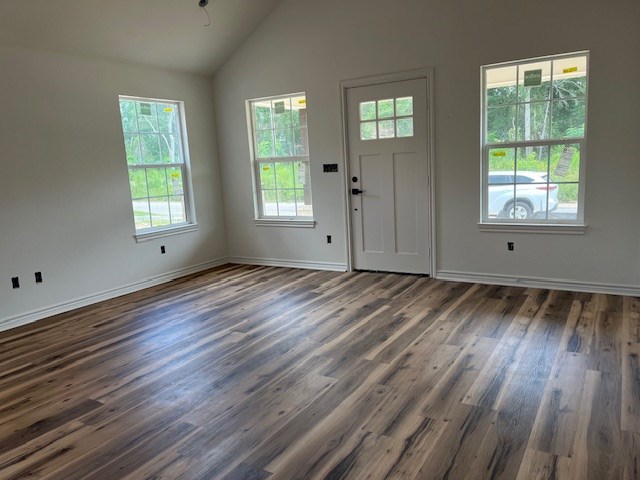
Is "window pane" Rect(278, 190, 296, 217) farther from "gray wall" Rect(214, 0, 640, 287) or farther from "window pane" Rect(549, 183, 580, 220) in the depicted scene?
"window pane" Rect(549, 183, 580, 220)

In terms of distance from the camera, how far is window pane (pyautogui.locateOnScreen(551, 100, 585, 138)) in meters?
4.32

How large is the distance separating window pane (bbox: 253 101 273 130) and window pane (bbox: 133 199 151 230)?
5.68 feet

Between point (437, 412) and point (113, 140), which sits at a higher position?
point (113, 140)

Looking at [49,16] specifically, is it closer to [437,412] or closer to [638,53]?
[437,412]

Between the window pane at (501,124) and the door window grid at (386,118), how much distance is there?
81cm

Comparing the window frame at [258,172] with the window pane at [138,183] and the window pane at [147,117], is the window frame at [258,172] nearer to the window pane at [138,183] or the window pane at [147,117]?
the window pane at [147,117]

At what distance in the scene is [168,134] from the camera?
588 cm

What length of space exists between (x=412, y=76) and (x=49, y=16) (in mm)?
3437

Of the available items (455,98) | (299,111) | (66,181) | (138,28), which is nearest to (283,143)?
(299,111)

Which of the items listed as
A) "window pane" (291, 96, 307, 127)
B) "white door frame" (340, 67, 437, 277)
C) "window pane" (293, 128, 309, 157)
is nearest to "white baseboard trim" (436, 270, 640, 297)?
"white door frame" (340, 67, 437, 277)

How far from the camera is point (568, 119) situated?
172 inches

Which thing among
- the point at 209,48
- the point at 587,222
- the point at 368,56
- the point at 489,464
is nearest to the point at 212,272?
the point at 209,48

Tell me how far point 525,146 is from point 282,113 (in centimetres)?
289

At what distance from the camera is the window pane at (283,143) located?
600 cm
